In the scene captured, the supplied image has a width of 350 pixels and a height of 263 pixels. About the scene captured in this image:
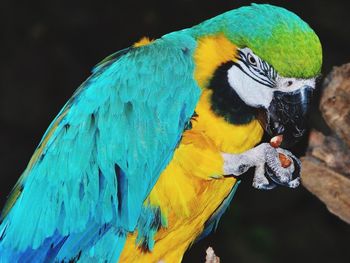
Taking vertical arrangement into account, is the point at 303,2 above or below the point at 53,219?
below

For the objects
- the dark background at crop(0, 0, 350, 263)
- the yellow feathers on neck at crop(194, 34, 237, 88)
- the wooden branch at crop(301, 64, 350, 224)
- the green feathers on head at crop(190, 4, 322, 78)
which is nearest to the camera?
the green feathers on head at crop(190, 4, 322, 78)

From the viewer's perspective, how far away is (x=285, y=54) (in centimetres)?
176

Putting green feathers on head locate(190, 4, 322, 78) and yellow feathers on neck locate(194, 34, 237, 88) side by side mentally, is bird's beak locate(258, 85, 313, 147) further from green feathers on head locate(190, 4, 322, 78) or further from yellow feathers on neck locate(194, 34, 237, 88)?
yellow feathers on neck locate(194, 34, 237, 88)

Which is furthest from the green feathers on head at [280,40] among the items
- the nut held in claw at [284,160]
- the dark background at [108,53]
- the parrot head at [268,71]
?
the dark background at [108,53]

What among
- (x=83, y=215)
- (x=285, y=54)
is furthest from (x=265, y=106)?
(x=83, y=215)

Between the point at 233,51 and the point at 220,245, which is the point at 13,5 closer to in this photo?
the point at 220,245

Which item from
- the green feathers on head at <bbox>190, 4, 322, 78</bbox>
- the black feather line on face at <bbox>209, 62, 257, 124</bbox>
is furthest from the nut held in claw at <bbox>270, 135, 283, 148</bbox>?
the green feathers on head at <bbox>190, 4, 322, 78</bbox>

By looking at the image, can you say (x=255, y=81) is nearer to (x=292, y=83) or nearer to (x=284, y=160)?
(x=292, y=83)

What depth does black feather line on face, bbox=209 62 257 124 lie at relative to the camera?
1.83 m

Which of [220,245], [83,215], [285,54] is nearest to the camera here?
[285,54]

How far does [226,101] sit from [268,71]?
0.47 ft

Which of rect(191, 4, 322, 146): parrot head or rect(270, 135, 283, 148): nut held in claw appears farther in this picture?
→ rect(270, 135, 283, 148): nut held in claw

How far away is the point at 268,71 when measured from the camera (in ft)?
5.89

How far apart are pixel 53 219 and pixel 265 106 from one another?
2.25 ft
